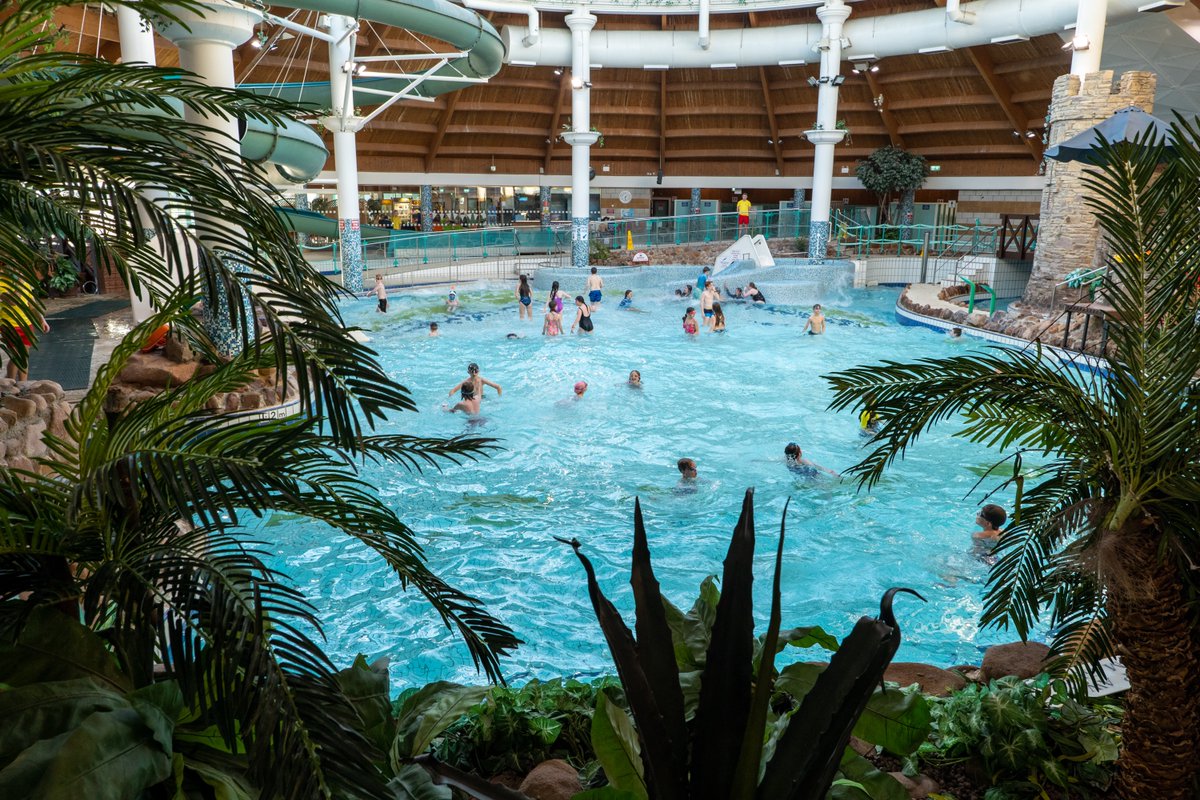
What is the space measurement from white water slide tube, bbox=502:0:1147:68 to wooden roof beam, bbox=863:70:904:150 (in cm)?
318

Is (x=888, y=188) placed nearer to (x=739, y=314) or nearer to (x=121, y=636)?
(x=739, y=314)

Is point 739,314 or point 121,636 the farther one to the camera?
point 739,314

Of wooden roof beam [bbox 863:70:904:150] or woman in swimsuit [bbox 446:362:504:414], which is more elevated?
wooden roof beam [bbox 863:70:904:150]

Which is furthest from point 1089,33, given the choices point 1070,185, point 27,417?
point 27,417

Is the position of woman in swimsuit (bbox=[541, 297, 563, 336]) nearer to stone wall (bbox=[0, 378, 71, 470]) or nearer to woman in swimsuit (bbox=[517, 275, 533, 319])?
woman in swimsuit (bbox=[517, 275, 533, 319])

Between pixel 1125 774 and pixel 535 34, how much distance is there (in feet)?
59.2

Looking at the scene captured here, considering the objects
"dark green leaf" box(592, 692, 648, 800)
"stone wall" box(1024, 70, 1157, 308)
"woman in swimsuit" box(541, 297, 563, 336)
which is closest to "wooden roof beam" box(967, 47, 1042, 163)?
"stone wall" box(1024, 70, 1157, 308)

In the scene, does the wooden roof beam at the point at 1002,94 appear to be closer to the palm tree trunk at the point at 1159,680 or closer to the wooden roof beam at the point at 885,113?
the wooden roof beam at the point at 885,113

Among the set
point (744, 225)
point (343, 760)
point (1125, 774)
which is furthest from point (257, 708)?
point (744, 225)

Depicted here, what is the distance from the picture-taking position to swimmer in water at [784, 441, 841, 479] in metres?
7.71

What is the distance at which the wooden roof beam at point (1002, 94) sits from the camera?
19594mm

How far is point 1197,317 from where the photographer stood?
272 centimetres

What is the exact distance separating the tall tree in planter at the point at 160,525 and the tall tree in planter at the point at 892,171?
23.2 metres

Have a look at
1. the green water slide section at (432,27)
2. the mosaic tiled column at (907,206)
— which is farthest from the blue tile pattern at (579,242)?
the mosaic tiled column at (907,206)
